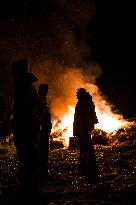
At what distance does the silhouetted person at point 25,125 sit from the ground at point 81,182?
0.57 metres

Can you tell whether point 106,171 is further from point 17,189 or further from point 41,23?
point 41,23

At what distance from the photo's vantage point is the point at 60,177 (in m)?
10.5

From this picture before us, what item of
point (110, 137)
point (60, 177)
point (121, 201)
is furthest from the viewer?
point (110, 137)

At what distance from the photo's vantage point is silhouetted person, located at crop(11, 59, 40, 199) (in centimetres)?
723

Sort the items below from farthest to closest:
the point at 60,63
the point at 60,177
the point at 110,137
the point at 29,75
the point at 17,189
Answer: the point at 60,63 < the point at 110,137 < the point at 60,177 < the point at 17,189 < the point at 29,75

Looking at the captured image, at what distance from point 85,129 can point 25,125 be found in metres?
3.29

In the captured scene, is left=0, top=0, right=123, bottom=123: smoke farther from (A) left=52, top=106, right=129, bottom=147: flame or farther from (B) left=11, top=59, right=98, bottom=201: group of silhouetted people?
(B) left=11, top=59, right=98, bottom=201: group of silhouetted people

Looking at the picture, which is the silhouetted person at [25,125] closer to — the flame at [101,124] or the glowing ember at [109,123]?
the flame at [101,124]

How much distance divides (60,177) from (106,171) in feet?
4.87

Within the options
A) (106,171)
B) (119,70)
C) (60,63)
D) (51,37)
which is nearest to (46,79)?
(60,63)

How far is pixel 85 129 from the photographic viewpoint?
1034 cm

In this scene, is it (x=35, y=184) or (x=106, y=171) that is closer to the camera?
(x=35, y=184)

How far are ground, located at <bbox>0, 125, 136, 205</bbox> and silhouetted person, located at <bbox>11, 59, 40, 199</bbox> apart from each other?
57 centimetres

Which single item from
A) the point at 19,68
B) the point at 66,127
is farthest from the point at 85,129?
the point at 66,127
